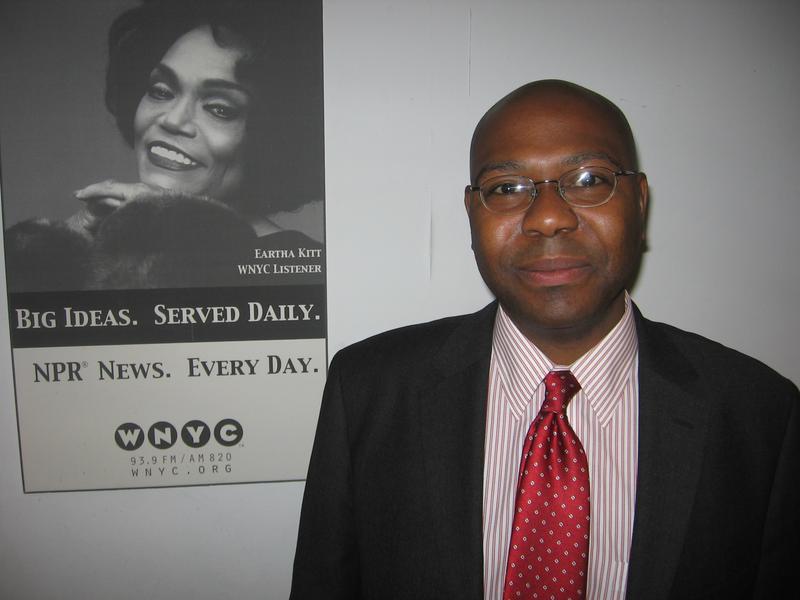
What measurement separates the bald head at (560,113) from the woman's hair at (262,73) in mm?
473

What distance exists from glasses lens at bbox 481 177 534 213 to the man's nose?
2cm

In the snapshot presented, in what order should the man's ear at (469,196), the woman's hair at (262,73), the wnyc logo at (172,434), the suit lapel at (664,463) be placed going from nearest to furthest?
the suit lapel at (664,463) → the man's ear at (469,196) → the woman's hair at (262,73) → the wnyc logo at (172,434)

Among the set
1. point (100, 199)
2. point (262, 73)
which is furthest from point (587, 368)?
point (100, 199)

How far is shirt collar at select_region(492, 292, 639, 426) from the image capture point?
2.83ft

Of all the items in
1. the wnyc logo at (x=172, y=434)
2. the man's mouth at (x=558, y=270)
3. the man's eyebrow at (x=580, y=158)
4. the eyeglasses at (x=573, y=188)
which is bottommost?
the wnyc logo at (x=172, y=434)

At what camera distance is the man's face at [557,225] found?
78cm

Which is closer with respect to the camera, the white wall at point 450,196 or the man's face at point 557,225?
the man's face at point 557,225

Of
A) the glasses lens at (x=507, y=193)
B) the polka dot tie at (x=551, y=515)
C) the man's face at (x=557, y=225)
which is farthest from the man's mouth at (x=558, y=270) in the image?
the polka dot tie at (x=551, y=515)

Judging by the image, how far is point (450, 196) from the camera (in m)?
1.17

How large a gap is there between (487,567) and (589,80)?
3.67 ft

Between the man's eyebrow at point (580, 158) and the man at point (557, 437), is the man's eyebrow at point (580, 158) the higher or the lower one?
the higher one

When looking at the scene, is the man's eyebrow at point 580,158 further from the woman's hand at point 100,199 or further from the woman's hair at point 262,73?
the woman's hand at point 100,199

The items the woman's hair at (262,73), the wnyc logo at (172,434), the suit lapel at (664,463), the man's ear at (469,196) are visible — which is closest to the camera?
the suit lapel at (664,463)

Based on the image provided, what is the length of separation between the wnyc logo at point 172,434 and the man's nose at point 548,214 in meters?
0.87
